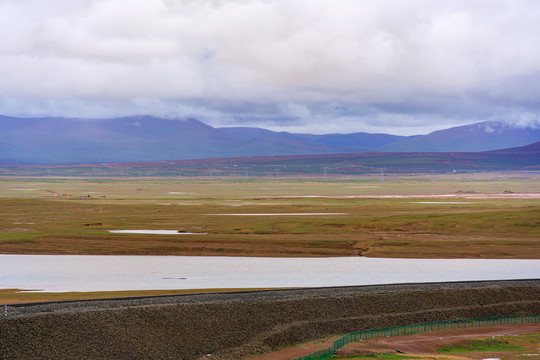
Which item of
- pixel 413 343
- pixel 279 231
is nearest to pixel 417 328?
pixel 413 343

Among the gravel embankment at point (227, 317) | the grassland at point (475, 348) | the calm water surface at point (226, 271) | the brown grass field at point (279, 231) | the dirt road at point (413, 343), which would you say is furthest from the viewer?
the brown grass field at point (279, 231)

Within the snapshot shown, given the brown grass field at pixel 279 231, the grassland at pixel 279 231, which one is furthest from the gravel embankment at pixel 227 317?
the grassland at pixel 279 231

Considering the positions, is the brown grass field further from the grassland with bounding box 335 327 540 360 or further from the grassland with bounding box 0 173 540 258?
the grassland with bounding box 335 327 540 360

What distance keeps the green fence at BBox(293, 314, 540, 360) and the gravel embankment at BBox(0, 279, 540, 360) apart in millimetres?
583

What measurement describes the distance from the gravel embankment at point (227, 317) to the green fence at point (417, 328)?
0.58m

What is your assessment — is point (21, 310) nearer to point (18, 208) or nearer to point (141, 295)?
point (141, 295)

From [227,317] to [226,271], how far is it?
68.7ft

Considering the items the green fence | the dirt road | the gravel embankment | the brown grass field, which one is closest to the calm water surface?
the brown grass field

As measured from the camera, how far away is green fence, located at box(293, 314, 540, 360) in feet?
115

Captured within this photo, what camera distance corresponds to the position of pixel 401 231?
8638 cm

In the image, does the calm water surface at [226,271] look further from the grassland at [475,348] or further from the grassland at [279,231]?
the grassland at [475,348]

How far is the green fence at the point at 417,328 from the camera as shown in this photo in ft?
115

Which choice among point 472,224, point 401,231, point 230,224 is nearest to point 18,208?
point 230,224

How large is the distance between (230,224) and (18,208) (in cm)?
4530
